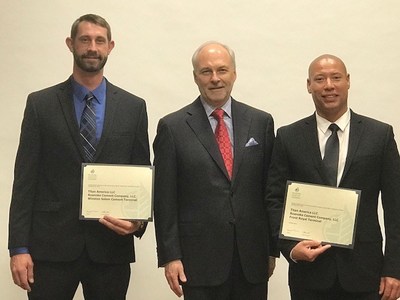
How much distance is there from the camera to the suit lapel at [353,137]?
8.56 ft

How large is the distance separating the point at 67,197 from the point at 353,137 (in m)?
1.23

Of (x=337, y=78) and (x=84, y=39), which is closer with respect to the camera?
(x=337, y=78)

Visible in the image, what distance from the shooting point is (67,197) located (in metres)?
2.76

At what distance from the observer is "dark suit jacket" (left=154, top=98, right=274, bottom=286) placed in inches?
106

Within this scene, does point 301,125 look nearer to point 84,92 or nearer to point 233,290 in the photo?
point 233,290

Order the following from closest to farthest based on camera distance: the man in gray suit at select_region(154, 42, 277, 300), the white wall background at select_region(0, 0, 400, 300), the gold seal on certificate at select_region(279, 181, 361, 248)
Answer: the gold seal on certificate at select_region(279, 181, 361, 248) < the man in gray suit at select_region(154, 42, 277, 300) < the white wall background at select_region(0, 0, 400, 300)

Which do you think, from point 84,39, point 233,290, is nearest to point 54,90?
point 84,39

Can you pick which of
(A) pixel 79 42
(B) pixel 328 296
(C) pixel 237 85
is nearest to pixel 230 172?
(B) pixel 328 296

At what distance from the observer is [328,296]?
8.74 feet

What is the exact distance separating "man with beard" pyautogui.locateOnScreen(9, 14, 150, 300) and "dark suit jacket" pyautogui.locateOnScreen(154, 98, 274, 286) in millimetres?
185

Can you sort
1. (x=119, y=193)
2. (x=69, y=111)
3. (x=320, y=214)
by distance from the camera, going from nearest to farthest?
(x=320, y=214) → (x=119, y=193) → (x=69, y=111)

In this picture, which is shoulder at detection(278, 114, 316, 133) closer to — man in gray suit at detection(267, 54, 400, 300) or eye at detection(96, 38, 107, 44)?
man in gray suit at detection(267, 54, 400, 300)

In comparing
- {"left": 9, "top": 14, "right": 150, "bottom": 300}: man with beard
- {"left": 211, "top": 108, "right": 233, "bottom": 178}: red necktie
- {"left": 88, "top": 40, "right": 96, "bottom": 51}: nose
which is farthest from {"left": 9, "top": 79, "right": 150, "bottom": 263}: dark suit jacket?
{"left": 211, "top": 108, "right": 233, "bottom": 178}: red necktie

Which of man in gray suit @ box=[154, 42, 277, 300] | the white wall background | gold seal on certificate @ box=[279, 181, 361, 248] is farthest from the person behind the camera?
the white wall background
